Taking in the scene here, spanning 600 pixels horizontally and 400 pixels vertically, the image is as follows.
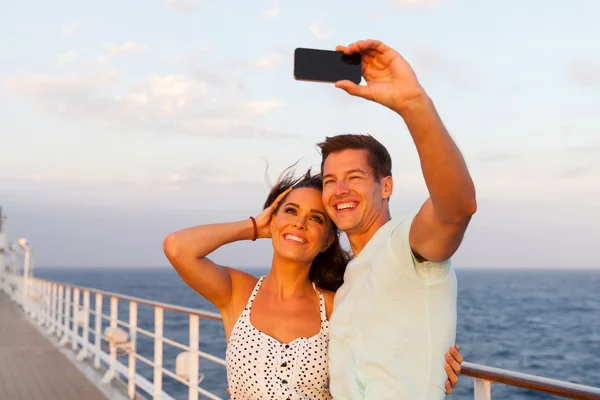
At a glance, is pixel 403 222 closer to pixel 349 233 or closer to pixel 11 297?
pixel 349 233

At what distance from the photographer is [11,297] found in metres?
18.7

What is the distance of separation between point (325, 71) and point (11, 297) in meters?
19.1

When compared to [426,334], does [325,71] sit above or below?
above

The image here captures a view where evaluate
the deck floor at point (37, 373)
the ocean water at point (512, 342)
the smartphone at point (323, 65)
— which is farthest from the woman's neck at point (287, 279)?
the ocean water at point (512, 342)

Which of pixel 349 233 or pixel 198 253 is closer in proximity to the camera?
pixel 349 233

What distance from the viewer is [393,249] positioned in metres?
1.41

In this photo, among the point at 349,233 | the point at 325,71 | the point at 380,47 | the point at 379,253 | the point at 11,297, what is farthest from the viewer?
the point at 11,297

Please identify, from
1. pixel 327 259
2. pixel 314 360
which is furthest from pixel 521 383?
pixel 327 259

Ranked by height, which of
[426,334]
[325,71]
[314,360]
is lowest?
[314,360]

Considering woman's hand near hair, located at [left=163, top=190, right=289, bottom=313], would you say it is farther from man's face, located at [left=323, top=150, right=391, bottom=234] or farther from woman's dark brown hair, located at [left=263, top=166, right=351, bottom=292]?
man's face, located at [left=323, top=150, right=391, bottom=234]

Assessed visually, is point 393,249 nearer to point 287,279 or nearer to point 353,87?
point 353,87

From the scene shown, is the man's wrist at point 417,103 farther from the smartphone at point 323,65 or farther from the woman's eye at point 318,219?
the woman's eye at point 318,219

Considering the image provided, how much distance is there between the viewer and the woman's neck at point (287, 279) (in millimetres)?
2293

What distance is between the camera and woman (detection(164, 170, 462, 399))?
6.88ft
